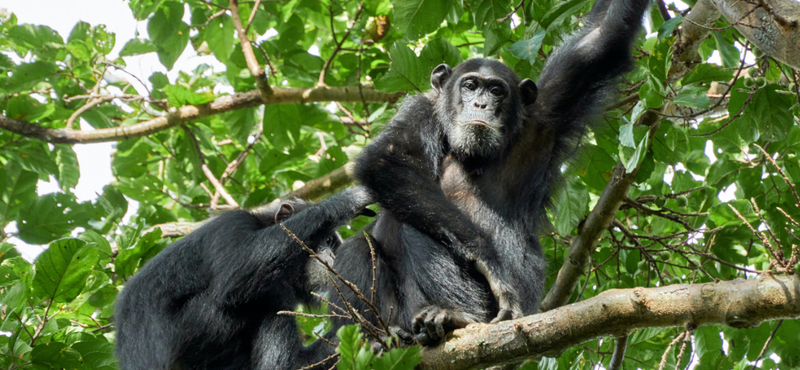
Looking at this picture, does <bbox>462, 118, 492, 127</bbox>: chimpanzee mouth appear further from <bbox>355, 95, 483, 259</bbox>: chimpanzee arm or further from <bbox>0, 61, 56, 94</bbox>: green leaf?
<bbox>0, 61, 56, 94</bbox>: green leaf

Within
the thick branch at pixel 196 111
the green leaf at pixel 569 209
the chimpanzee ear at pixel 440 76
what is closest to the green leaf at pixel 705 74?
the green leaf at pixel 569 209

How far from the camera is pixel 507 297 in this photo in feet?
14.2

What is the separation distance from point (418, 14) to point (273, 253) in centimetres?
227

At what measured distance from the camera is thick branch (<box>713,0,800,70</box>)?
296 cm

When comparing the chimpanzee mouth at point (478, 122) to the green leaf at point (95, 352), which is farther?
the chimpanzee mouth at point (478, 122)

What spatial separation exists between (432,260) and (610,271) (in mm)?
3465

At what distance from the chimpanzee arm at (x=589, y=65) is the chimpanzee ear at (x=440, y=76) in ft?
2.71

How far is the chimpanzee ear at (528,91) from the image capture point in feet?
16.9

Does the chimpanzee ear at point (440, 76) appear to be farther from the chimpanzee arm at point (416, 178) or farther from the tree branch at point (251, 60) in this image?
the tree branch at point (251, 60)

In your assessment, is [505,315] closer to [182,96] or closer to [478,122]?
[478,122]

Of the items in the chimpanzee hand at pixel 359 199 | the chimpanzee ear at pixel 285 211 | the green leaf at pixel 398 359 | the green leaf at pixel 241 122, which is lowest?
the green leaf at pixel 398 359

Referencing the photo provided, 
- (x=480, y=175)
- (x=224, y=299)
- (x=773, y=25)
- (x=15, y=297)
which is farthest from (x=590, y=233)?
(x=15, y=297)

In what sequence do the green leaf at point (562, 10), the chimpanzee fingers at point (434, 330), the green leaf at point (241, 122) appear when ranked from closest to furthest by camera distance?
1. the chimpanzee fingers at point (434, 330)
2. the green leaf at point (562, 10)
3. the green leaf at point (241, 122)

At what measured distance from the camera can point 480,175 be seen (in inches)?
199
